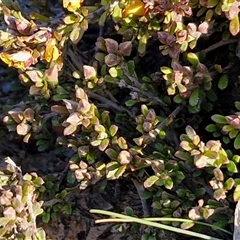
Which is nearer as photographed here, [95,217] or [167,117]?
[167,117]

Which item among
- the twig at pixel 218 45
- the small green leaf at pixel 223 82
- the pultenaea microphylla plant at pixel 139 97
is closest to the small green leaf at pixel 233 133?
the pultenaea microphylla plant at pixel 139 97

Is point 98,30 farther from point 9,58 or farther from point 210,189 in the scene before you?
point 210,189

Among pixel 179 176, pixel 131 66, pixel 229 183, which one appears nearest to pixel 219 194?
pixel 229 183

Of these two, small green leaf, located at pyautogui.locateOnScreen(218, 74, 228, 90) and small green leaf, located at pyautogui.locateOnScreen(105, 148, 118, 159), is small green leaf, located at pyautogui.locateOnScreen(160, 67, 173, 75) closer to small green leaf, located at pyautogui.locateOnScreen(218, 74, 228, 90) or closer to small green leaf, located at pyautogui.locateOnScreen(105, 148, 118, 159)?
small green leaf, located at pyautogui.locateOnScreen(218, 74, 228, 90)

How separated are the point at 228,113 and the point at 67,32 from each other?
0.66 metres

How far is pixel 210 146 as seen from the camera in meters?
2.06

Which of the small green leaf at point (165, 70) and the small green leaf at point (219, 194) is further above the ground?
the small green leaf at point (165, 70)

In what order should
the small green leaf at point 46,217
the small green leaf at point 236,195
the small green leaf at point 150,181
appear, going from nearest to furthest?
the small green leaf at point 236,195 → the small green leaf at point 150,181 → the small green leaf at point 46,217

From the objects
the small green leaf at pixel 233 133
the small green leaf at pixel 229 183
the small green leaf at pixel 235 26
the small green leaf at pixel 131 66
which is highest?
the small green leaf at pixel 235 26

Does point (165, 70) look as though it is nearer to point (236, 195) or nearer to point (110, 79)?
point (110, 79)

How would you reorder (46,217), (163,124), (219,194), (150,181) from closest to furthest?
(219,194)
(150,181)
(163,124)
(46,217)

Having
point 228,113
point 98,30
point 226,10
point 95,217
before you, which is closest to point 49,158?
point 95,217

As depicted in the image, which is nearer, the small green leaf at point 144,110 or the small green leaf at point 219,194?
the small green leaf at point 219,194

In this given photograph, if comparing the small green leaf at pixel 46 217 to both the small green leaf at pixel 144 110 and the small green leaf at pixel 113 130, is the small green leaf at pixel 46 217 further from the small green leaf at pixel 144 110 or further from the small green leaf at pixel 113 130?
the small green leaf at pixel 144 110
